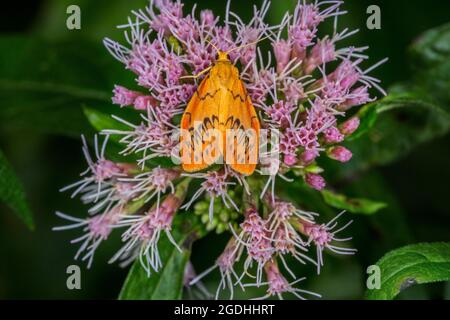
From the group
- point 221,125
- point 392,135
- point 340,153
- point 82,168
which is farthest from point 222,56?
point 82,168

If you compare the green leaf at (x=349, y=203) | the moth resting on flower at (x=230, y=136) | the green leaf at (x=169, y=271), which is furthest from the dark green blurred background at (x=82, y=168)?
the moth resting on flower at (x=230, y=136)

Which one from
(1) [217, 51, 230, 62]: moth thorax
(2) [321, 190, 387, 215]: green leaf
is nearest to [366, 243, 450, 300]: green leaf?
(2) [321, 190, 387, 215]: green leaf

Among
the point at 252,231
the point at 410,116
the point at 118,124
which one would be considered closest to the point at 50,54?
the point at 118,124

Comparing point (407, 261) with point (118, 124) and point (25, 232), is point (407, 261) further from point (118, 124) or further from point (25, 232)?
point (25, 232)

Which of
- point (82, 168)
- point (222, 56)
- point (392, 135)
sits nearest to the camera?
point (222, 56)

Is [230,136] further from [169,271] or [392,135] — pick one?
[392,135]

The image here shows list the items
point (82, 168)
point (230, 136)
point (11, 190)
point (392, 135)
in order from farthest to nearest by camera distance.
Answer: point (82, 168) < point (392, 135) < point (11, 190) < point (230, 136)

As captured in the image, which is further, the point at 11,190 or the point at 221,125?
the point at 11,190
